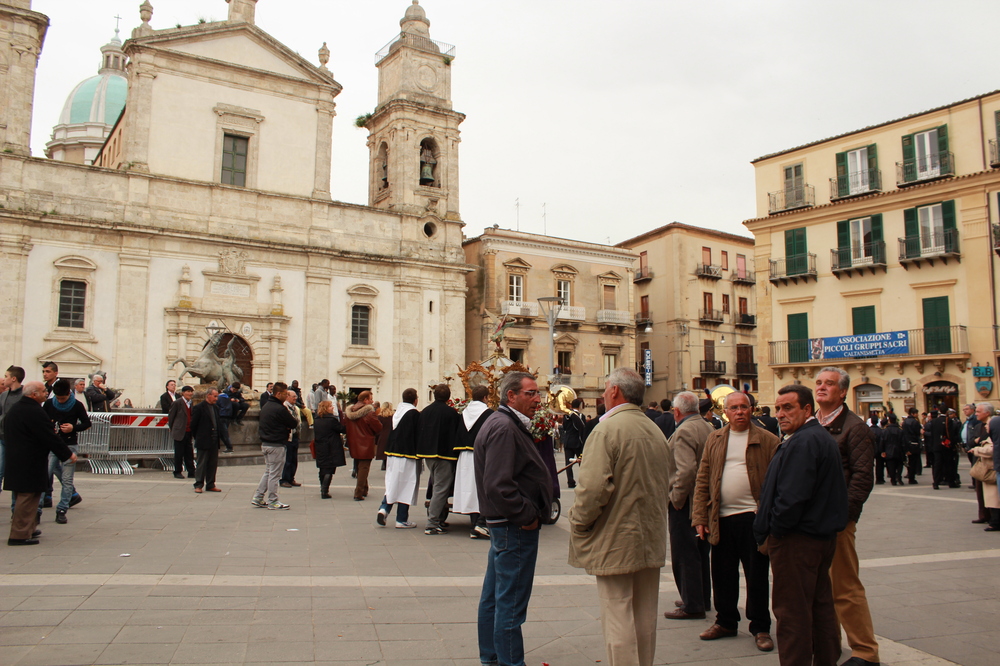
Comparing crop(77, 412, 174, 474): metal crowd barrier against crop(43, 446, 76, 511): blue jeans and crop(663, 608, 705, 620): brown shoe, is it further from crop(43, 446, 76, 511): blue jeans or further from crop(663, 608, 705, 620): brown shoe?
crop(663, 608, 705, 620): brown shoe

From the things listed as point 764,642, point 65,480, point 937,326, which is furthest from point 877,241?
point 65,480

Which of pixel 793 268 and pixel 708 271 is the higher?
pixel 708 271

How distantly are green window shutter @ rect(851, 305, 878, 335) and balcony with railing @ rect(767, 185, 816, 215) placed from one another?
4.62 meters

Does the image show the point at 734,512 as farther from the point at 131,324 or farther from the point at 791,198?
the point at 791,198

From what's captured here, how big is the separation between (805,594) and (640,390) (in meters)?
1.52

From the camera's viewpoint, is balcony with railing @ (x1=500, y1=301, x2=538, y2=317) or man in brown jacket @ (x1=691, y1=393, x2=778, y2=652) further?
balcony with railing @ (x1=500, y1=301, x2=538, y2=317)

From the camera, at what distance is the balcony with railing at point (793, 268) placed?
1150 inches

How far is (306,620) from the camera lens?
538cm

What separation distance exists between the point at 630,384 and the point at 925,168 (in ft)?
88.6

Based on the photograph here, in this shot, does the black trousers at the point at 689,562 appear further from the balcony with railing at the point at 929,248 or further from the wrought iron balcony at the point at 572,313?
the wrought iron balcony at the point at 572,313

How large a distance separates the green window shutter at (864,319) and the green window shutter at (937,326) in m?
1.81

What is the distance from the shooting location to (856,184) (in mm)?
28422

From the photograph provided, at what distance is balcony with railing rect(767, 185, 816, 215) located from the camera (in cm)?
2967

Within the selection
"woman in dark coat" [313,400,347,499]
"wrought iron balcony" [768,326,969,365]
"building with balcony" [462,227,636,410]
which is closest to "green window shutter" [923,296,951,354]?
"wrought iron balcony" [768,326,969,365]
